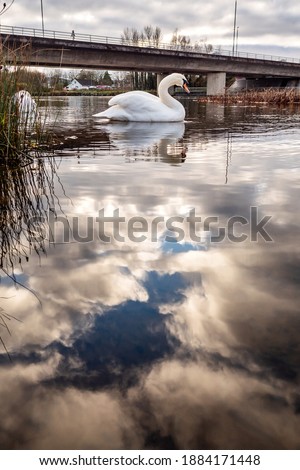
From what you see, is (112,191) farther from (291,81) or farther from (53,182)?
(291,81)

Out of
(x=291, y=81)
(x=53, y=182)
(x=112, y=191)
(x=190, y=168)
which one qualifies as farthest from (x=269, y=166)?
(x=291, y=81)

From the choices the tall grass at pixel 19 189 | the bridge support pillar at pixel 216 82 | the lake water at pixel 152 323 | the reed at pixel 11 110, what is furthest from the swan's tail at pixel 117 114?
the bridge support pillar at pixel 216 82

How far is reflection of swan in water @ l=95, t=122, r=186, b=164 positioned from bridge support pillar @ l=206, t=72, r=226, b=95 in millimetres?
43492

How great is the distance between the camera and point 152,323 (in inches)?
71.9

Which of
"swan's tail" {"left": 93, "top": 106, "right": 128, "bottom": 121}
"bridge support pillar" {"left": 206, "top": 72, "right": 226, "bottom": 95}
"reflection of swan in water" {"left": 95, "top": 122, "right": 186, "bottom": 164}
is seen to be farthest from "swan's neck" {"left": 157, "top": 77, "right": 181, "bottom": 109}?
"bridge support pillar" {"left": 206, "top": 72, "right": 226, "bottom": 95}

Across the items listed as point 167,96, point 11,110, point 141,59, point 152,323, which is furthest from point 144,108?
point 141,59

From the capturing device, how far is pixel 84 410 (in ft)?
4.45

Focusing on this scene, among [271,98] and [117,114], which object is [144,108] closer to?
[117,114]

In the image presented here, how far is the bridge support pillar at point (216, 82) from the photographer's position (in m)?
51.2

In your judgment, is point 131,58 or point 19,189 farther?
point 131,58

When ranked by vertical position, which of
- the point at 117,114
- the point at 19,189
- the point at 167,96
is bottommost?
the point at 19,189

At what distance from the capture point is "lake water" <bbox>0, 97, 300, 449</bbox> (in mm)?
1305

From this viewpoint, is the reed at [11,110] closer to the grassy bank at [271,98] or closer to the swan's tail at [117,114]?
the swan's tail at [117,114]

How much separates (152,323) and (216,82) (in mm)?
53871
